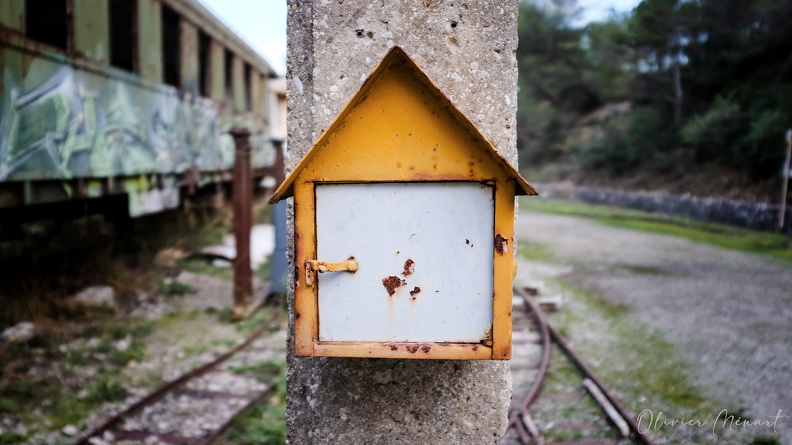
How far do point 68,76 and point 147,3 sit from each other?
230 centimetres

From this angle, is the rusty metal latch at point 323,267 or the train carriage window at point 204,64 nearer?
the rusty metal latch at point 323,267

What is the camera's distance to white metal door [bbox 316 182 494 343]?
4.14 ft

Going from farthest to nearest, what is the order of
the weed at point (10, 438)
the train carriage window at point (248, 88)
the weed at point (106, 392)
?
the train carriage window at point (248, 88) → the weed at point (106, 392) → the weed at point (10, 438)

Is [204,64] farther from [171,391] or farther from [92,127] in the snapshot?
[171,391]

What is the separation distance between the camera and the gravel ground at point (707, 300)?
4148 mm

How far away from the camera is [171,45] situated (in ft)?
31.4

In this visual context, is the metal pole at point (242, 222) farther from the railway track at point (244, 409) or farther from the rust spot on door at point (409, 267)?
the rust spot on door at point (409, 267)

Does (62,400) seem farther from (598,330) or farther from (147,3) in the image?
(147,3)

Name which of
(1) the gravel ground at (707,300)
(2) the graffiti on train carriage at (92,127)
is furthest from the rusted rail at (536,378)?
(2) the graffiti on train carriage at (92,127)

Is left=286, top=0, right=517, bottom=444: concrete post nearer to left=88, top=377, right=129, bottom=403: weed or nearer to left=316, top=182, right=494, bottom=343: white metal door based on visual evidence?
left=316, top=182, right=494, bottom=343: white metal door

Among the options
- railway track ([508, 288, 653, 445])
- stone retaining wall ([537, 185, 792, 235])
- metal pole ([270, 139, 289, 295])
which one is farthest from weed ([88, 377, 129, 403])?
stone retaining wall ([537, 185, 792, 235])

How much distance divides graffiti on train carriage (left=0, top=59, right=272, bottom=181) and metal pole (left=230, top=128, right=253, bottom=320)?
36 cm

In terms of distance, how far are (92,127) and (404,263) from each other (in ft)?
20.2

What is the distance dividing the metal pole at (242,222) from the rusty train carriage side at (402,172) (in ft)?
18.0
